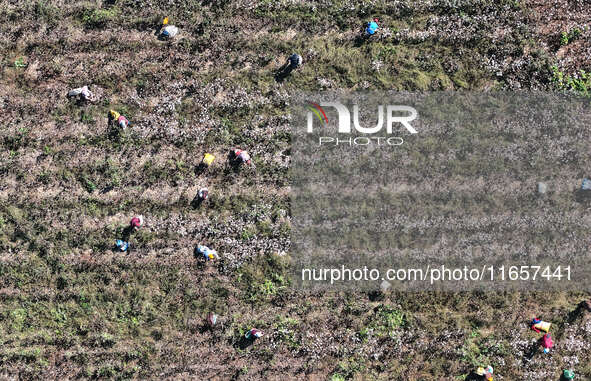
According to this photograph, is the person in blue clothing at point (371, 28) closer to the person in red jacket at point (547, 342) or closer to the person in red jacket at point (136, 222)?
the person in red jacket at point (136, 222)

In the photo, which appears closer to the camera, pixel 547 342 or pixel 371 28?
pixel 547 342

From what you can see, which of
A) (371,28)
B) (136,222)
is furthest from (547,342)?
(136,222)

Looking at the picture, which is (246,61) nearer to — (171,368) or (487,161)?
(487,161)

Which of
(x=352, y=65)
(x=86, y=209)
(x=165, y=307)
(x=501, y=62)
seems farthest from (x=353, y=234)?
(x=86, y=209)

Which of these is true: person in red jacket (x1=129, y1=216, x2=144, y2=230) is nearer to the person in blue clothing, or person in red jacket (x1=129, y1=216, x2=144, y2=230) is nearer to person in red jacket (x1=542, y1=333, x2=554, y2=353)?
the person in blue clothing

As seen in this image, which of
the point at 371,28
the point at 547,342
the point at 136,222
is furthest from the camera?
the point at 371,28

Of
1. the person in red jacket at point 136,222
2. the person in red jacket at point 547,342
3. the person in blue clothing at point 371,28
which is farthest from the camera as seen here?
the person in blue clothing at point 371,28

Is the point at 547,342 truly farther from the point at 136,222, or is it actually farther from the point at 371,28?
the point at 136,222

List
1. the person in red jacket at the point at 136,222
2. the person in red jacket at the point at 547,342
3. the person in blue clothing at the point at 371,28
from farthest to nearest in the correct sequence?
the person in blue clothing at the point at 371,28, the person in red jacket at the point at 136,222, the person in red jacket at the point at 547,342

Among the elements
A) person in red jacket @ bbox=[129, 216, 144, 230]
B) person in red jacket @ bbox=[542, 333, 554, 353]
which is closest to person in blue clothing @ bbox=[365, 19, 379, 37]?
person in red jacket @ bbox=[129, 216, 144, 230]

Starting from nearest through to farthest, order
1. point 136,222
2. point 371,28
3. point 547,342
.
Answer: point 547,342
point 136,222
point 371,28

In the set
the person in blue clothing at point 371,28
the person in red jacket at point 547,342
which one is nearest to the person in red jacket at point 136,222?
the person in blue clothing at point 371,28
